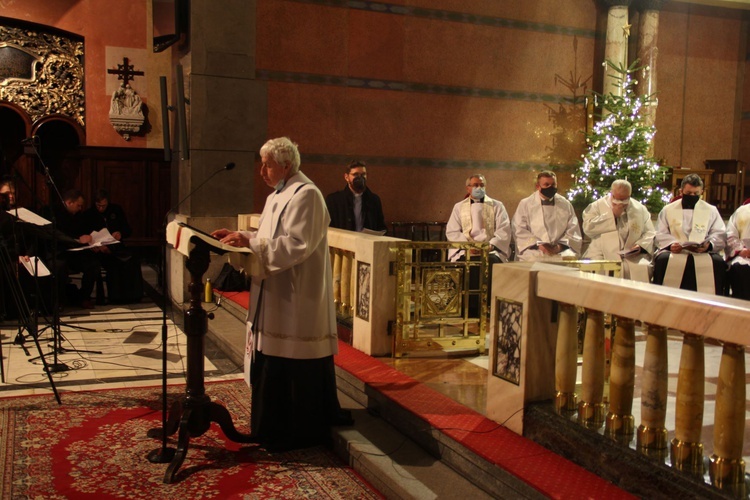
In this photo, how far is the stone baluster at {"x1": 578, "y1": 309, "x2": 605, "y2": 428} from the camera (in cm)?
324

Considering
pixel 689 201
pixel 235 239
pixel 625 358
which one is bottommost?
pixel 625 358

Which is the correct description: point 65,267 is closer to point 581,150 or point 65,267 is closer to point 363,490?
point 363,490

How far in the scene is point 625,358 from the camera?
309 centimetres

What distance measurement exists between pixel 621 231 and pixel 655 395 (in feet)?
14.5

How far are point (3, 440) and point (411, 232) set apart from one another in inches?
233

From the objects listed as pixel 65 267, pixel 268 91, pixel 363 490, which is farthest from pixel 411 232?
pixel 363 490

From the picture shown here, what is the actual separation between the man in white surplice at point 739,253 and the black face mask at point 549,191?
5.61 ft

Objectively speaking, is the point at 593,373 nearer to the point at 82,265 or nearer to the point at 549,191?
the point at 549,191

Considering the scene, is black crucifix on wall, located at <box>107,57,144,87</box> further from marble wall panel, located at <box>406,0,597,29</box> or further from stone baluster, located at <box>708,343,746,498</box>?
stone baluster, located at <box>708,343,746,498</box>

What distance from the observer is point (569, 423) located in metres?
3.30

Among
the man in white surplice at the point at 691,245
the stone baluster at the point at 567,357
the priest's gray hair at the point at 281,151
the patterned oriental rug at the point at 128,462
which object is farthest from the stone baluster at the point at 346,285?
the man in white surplice at the point at 691,245

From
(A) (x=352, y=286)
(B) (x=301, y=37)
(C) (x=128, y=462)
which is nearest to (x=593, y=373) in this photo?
(C) (x=128, y=462)

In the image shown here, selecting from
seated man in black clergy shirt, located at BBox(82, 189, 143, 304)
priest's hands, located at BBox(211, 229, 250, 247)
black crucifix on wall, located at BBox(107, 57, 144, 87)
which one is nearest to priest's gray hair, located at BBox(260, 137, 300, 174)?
priest's hands, located at BBox(211, 229, 250, 247)

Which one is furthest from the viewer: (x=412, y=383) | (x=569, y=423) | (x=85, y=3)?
(x=85, y=3)
